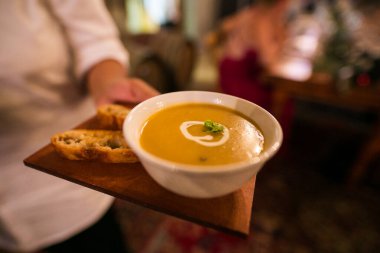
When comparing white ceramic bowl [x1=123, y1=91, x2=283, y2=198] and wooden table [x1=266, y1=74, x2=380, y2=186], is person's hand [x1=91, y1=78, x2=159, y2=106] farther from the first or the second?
wooden table [x1=266, y1=74, x2=380, y2=186]

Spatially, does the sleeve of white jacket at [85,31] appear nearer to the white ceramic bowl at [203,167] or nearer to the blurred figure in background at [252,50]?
the white ceramic bowl at [203,167]

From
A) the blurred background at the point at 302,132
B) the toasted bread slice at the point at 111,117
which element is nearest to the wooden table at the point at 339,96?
the blurred background at the point at 302,132

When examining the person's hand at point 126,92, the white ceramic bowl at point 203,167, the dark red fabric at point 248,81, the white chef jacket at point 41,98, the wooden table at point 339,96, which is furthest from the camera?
the dark red fabric at point 248,81

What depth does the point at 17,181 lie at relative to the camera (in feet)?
2.62

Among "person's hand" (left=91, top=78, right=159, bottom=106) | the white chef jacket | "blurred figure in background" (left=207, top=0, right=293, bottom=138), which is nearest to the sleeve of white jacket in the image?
the white chef jacket

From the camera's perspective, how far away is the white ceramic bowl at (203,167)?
301 mm

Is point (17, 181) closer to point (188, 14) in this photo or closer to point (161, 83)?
point (161, 83)

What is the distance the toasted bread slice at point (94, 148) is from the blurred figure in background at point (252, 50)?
5.82ft

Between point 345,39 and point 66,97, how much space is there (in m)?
1.91

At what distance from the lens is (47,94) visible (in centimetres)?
81

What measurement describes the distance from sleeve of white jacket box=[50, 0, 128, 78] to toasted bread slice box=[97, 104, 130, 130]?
345mm

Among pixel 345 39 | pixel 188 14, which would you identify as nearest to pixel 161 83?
pixel 345 39

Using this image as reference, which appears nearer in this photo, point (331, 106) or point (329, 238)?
point (329, 238)

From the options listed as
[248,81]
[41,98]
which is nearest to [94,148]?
[41,98]
